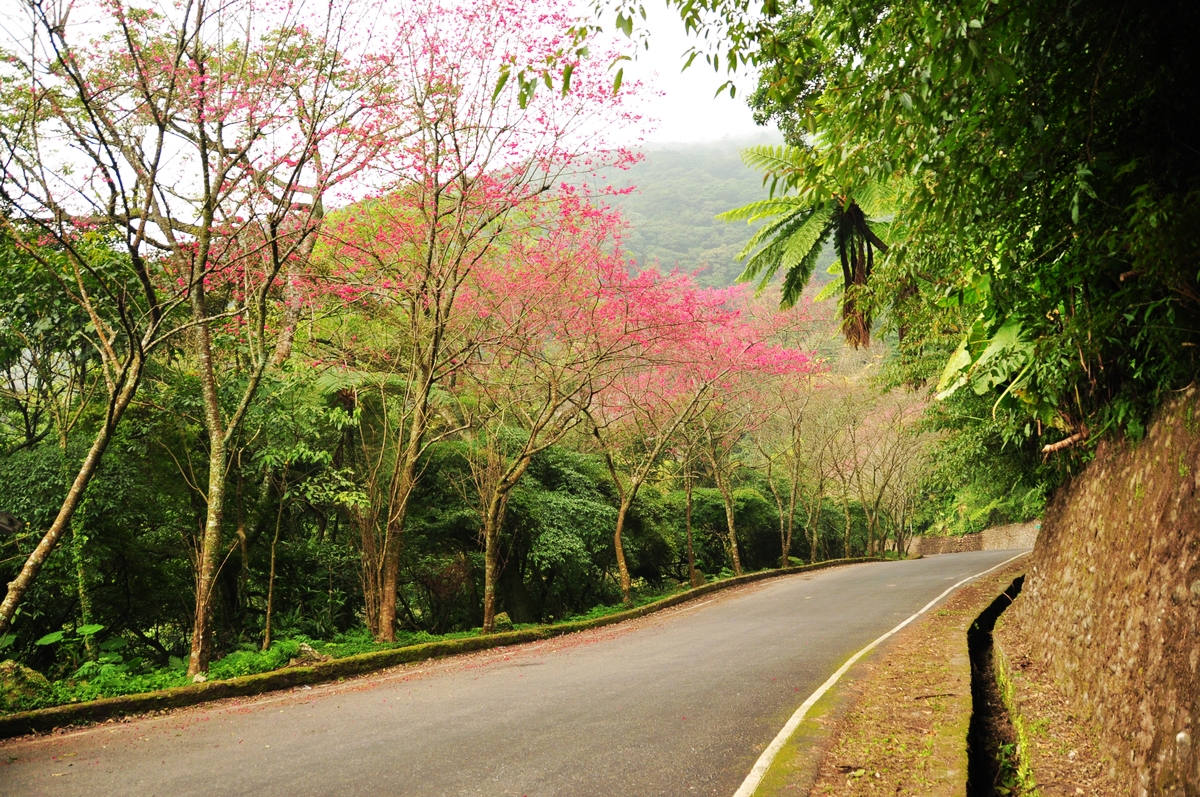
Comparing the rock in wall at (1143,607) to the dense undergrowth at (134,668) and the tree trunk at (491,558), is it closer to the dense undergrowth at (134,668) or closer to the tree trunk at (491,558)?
the dense undergrowth at (134,668)

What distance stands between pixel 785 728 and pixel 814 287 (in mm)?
30189

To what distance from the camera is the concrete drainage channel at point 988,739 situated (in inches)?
203

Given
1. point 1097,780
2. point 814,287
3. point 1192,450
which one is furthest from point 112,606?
point 814,287

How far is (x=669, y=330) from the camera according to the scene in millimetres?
15016

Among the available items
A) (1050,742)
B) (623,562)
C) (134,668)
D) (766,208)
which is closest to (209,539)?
(134,668)

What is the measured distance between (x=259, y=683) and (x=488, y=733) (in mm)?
4158

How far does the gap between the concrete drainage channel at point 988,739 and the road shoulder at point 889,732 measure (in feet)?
0.64

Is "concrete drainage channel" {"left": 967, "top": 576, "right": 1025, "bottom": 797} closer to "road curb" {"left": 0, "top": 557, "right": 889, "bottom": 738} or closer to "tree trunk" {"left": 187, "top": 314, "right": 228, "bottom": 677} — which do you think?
"road curb" {"left": 0, "top": 557, "right": 889, "bottom": 738}

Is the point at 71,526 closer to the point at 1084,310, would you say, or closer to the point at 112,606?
the point at 112,606

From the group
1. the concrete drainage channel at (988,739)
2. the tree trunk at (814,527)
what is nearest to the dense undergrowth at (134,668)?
the concrete drainage channel at (988,739)

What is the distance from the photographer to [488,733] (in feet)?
19.5

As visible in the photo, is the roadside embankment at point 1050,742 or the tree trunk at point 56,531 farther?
the tree trunk at point 56,531

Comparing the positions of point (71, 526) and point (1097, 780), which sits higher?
point (71, 526)

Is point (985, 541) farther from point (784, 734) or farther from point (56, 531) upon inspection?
point (56, 531)
